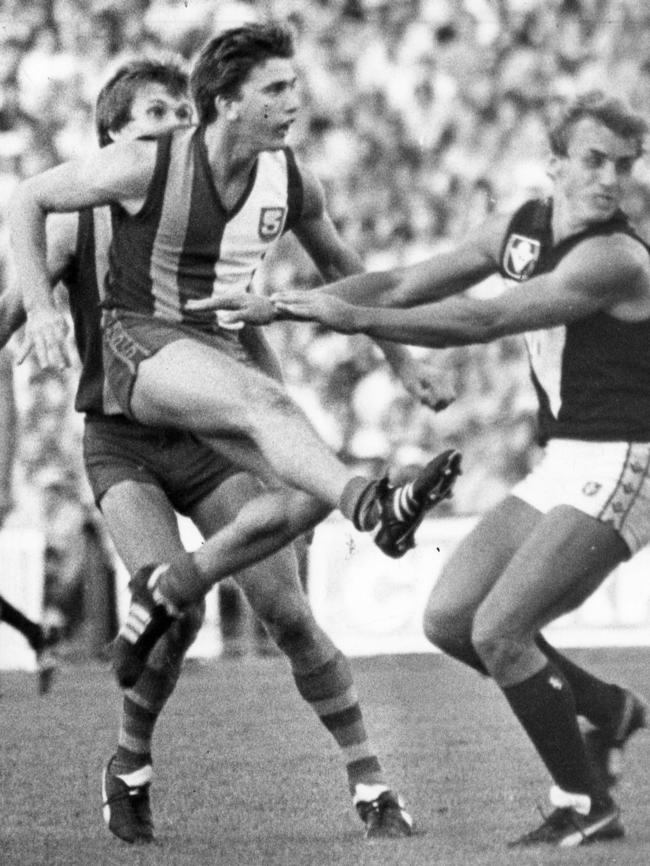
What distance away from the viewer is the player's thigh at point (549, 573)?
5.47 m

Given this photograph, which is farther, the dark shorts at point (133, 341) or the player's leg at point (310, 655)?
the player's leg at point (310, 655)

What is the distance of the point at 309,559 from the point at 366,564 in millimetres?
371

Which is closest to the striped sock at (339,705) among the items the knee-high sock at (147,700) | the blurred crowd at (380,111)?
the knee-high sock at (147,700)

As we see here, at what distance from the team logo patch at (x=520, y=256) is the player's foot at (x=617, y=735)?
1.20 metres

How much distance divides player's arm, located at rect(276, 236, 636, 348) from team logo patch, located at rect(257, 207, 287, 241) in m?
0.58

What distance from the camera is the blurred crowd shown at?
15.6m

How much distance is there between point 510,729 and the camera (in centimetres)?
941

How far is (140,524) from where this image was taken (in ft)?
19.9

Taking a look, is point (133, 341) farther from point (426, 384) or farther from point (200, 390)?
point (426, 384)

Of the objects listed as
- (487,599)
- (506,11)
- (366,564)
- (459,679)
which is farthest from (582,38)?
(487,599)

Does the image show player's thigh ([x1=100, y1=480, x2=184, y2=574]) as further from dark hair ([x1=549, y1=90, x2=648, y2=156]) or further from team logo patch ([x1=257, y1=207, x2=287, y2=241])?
dark hair ([x1=549, y1=90, x2=648, y2=156])

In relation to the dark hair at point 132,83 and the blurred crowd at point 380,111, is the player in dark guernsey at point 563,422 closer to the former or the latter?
the dark hair at point 132,83

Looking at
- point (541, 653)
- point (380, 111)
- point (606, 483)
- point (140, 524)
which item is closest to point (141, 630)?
point (140, 524)

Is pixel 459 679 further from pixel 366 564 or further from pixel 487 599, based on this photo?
pixel 487 599
